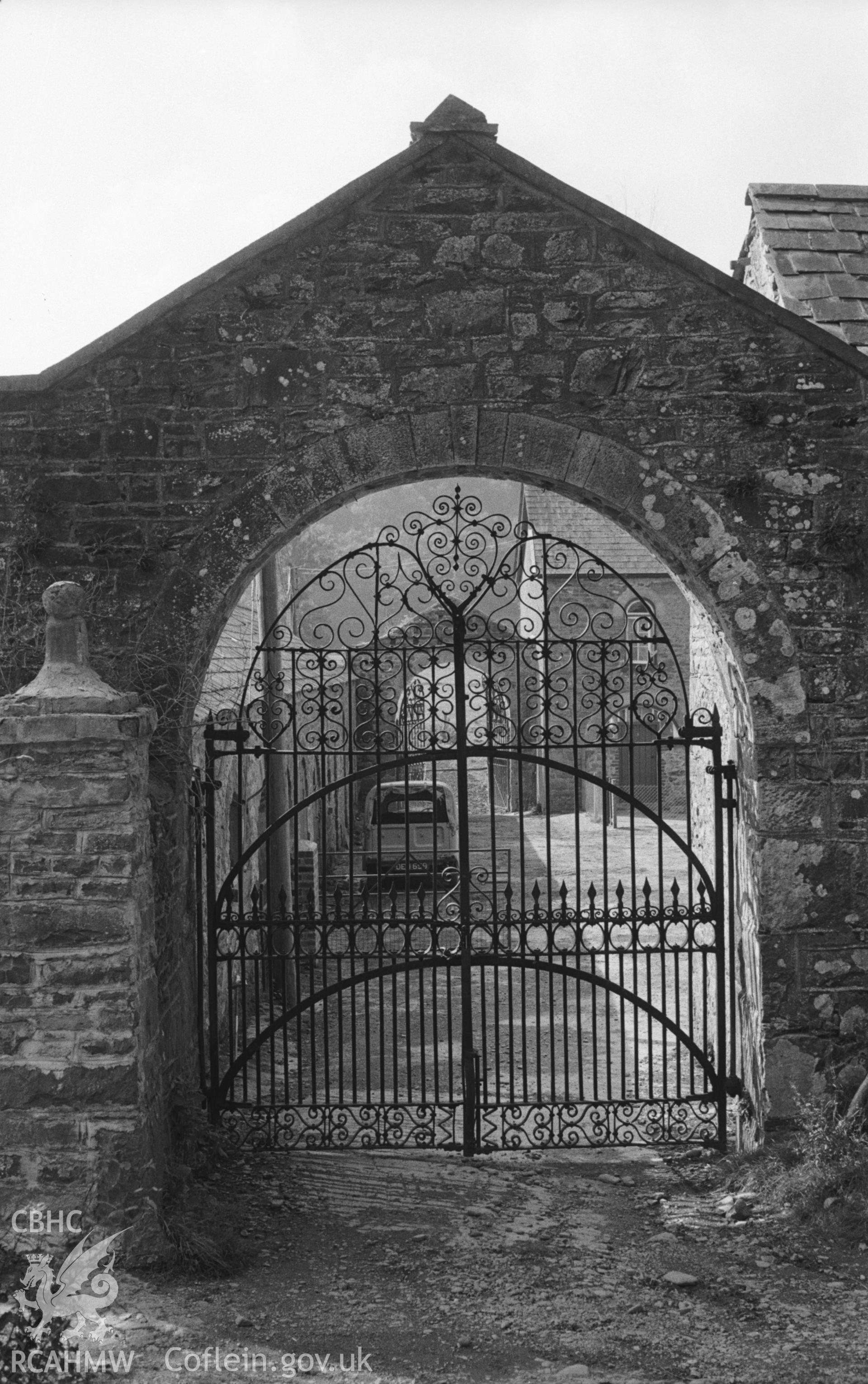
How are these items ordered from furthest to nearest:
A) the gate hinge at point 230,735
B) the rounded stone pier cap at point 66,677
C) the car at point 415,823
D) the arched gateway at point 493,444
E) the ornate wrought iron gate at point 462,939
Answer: the car at point 415,823, the gate hinge at point 230,735, the ornate wrought iron gate at point 462,939, the arched gateway at point 493,444, the rounded stone pier cap at point 66,677

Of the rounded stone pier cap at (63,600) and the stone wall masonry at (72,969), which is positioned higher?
the rounded stone pier cap at (63,600)

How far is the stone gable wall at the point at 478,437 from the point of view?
19.0 ft

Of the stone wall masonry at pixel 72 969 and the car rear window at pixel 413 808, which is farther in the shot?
the car rear window at pixel 413 808

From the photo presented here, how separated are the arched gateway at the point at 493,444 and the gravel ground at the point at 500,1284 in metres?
0.78

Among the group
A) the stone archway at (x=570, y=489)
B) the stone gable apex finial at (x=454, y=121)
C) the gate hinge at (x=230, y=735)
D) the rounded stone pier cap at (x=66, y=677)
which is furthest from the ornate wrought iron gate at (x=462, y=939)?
the stone gable apex finial at (x=454, y=121)

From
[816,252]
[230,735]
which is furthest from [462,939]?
[816,252]

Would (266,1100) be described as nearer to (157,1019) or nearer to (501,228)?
(157,1019)

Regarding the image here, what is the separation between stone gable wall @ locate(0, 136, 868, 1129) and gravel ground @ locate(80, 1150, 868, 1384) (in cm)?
110

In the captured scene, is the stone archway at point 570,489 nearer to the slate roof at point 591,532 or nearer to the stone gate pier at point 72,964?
the stone gate pier at point 72,964

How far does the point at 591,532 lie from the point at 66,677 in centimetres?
1695

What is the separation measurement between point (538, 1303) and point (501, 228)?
500 cm

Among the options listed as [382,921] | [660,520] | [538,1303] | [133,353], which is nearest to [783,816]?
[660,520]

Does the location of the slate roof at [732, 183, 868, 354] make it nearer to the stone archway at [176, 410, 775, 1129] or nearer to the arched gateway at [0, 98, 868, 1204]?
the arched gateway at [0, 98, 868, 1204]

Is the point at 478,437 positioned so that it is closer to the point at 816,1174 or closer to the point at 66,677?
the point at 66,677
